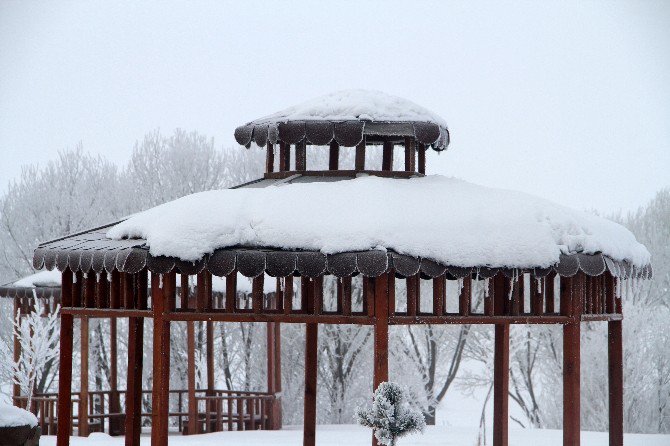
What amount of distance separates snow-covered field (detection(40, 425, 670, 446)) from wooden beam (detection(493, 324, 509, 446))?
3.68m

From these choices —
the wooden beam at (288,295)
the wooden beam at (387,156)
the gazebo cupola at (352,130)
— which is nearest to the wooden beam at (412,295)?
the wooden beam at (288,295)

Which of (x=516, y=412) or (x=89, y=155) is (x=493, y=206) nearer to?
(x=89, y=155)

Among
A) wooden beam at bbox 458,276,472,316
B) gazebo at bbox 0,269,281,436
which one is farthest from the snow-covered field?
wooden beam at bbox 458,276,472,316

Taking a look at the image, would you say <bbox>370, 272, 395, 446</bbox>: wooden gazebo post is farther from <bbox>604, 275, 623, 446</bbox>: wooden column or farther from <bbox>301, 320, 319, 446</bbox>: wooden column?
<bbox>301, 320, 319, 446</bbox>: wooden column

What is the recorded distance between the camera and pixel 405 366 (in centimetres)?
3181

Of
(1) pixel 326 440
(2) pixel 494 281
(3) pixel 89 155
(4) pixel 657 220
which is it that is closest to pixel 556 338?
(4) pixel 657 220

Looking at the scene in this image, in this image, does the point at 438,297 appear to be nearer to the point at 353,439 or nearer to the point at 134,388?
the point at 134,388

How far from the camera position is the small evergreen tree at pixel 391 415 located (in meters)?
10.8

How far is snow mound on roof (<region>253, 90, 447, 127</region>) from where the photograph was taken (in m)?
13.1

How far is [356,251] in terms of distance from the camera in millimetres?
10734

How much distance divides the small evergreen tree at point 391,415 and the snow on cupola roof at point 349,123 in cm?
339

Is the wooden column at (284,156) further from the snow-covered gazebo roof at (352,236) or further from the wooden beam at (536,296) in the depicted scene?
the wooden beam at (536,296)

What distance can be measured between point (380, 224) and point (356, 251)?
489 millimetres

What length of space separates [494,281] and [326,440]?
9.15m
